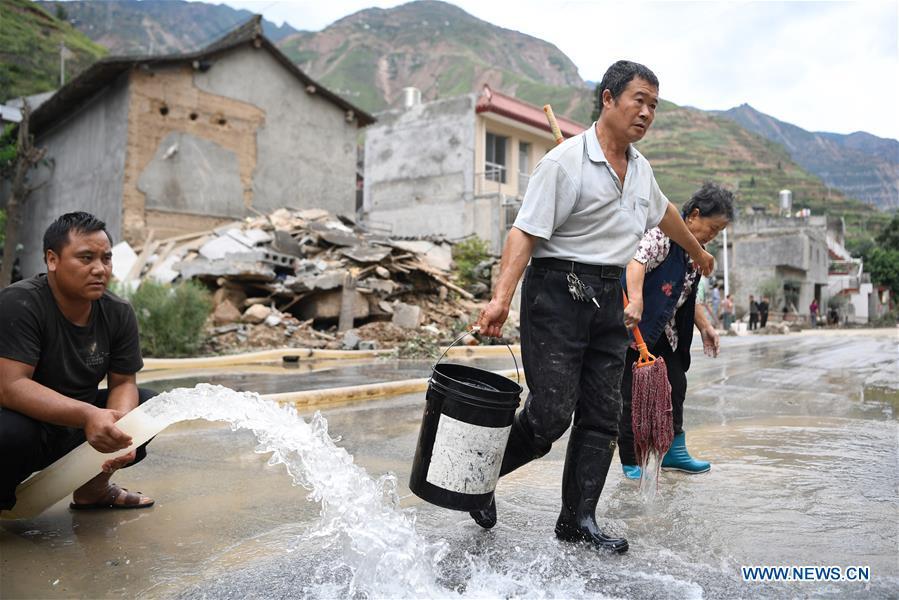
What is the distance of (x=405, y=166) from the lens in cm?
2938

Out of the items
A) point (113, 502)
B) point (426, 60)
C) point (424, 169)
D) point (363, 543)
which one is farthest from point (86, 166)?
point (426, 60)

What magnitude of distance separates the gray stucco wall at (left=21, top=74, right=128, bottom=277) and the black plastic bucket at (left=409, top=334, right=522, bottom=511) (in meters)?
18.0

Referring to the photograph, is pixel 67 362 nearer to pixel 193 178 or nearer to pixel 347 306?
pixel 347 306

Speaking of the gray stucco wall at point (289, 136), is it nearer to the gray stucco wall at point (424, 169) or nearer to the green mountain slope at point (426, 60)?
the gray stucco wall at point (424, 169)

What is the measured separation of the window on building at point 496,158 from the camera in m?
27.6

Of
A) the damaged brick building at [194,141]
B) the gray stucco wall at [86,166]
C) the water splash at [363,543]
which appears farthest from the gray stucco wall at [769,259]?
the water splash at [363,543]

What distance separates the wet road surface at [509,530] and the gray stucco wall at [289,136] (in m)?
17.5

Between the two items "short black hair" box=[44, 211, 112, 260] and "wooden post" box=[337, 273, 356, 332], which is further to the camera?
"wooden post" box=[337, 273, 356, 332]

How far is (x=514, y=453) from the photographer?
9.86ft

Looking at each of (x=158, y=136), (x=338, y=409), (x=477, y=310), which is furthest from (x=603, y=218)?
(x=158, y=136)

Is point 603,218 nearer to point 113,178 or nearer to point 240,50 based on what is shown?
point 113,178

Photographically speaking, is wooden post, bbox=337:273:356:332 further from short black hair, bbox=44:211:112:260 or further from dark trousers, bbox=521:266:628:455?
dark trousers, bbox=521:266:628:455

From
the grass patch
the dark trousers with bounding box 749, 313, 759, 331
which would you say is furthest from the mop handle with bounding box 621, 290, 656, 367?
the dark trousers with bounding box 749, 313, 759, 331

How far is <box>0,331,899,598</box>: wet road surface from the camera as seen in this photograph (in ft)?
7.77
